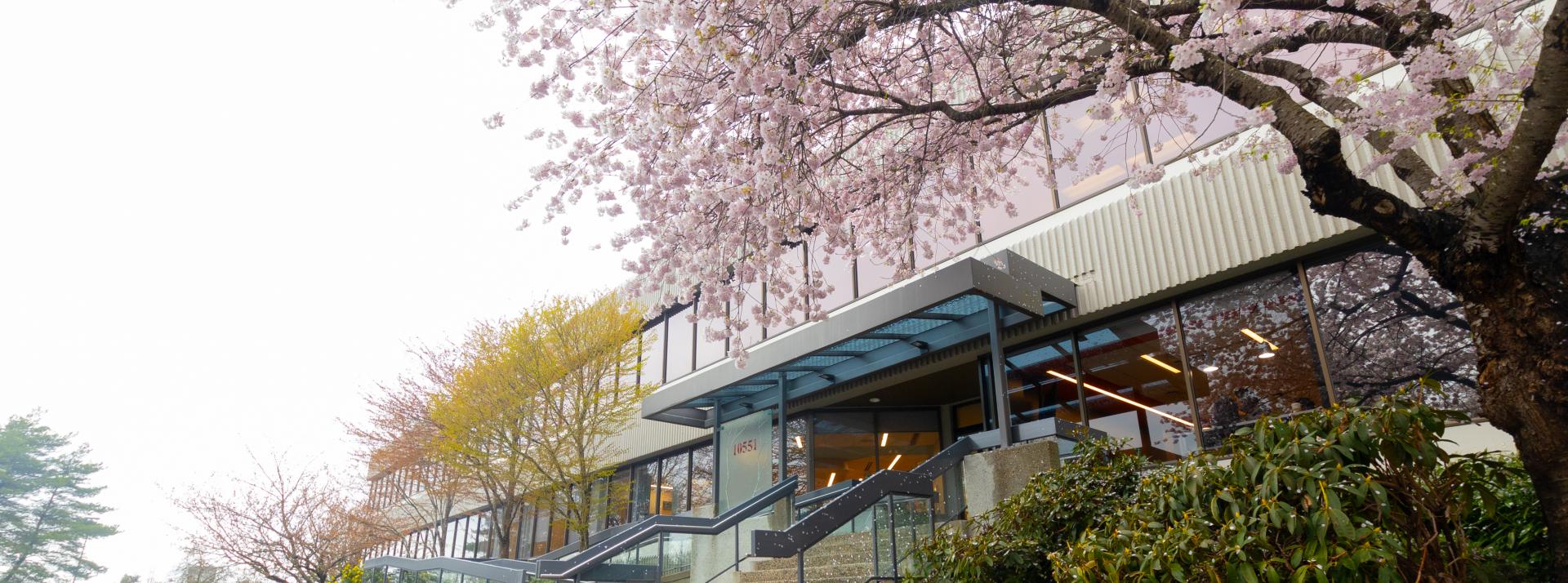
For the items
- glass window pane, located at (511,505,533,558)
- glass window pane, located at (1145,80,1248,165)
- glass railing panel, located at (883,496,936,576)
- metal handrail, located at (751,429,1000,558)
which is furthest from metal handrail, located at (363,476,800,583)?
glass window pane, located at (511,505,533,558)

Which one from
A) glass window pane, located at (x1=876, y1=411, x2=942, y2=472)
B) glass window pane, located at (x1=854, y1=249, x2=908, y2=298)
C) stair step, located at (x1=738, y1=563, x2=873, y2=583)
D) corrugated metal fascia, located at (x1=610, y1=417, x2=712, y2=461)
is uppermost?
glass window pane, located at (x1=854, y1=249, x2=908, y2=298)

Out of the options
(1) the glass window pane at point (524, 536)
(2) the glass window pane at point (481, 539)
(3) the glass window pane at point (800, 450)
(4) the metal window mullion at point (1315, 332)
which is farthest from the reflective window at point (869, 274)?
(2) the glass window pane at point (481, 539)

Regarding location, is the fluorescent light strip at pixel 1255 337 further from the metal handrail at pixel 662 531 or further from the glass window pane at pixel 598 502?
the glass window pane at pixel 598 502

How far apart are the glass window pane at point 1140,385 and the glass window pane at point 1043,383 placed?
0.24m

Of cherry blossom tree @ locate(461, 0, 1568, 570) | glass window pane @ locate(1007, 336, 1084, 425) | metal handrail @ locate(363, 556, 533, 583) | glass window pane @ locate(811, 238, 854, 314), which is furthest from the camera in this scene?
glass window pane @ locate(811, 238, 854, 314)

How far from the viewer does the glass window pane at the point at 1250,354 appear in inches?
297

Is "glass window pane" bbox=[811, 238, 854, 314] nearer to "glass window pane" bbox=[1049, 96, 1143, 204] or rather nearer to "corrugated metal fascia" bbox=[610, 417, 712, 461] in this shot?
"glass window pane" bbox=[1049, 96, 1143, 204]

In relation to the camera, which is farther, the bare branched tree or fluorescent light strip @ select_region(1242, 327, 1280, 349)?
the bare branched tree

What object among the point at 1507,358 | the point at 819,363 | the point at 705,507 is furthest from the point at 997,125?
the point at 705,507

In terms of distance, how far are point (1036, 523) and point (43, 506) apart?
55070 mm

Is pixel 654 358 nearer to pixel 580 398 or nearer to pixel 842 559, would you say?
pixel 580 398

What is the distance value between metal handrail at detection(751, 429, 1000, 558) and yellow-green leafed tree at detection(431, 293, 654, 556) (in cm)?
808

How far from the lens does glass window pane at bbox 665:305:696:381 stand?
17.2m

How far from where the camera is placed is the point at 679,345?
57.7 feet
